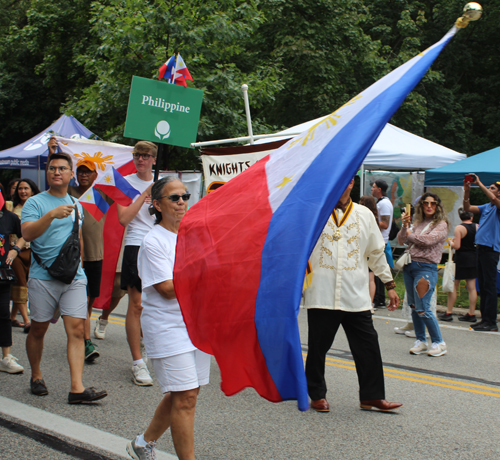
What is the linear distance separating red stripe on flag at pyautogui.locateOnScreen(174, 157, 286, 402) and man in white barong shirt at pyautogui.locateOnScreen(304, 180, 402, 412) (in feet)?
6.20

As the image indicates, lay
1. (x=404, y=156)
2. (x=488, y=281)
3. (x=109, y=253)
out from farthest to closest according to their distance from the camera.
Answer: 1. (x=404, y=156)
2. (x=488, y=281)
3. (x=109, y=253)

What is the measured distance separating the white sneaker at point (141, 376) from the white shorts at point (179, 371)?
218cm

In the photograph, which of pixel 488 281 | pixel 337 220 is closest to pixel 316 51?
pixel 488 281

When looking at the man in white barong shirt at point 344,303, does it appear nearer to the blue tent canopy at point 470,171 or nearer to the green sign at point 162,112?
the green sign at point 162,112

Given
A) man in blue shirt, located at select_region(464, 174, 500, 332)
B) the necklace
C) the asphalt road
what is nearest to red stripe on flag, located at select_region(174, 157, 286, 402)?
the asphalt road

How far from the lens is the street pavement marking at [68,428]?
3906 millimetres

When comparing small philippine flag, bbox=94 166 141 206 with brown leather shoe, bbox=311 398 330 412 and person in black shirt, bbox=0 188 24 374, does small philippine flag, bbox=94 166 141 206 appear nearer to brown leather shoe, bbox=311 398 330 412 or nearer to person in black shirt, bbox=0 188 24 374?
person in black shirt, bbox=0 188 24 374

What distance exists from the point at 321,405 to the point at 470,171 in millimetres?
7293

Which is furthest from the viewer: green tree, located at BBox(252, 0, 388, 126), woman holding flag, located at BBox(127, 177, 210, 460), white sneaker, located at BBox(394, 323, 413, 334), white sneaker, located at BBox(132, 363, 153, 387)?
green tree, located at BBox(252, 0, 388, 126)

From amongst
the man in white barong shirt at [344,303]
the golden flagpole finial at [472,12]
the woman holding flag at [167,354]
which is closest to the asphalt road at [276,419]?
the man in white barong shirt at [344,303]

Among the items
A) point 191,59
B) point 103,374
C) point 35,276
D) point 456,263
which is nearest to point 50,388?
point 103,374

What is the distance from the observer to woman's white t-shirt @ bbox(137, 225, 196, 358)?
328cm

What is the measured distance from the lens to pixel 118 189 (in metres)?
5.77

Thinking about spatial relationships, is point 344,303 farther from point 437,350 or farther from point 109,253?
point 109,253
